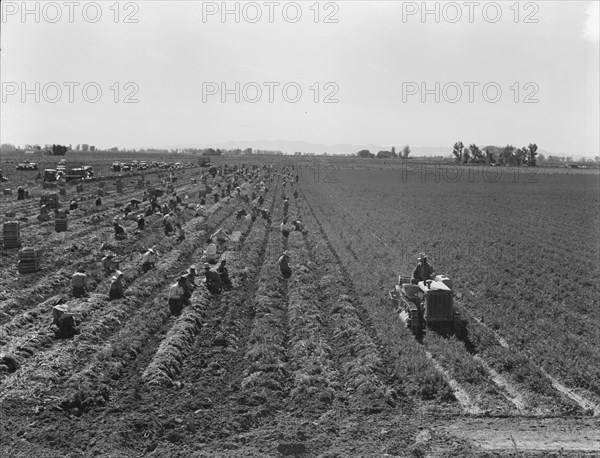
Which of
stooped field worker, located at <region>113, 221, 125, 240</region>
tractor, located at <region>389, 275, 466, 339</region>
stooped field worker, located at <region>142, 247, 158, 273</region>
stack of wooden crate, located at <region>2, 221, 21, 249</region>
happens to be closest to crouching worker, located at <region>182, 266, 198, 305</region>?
stooped field worker, located at <region>142, 247, 158, 273</region>

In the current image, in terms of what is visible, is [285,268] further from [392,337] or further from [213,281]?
[392,337]

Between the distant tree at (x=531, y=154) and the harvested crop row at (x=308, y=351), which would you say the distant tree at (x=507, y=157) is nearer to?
the distant tree at (x=531, y=154)

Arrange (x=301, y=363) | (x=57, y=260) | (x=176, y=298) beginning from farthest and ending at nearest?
(x=57, y=260)
(x=176, y=298)
(x=301, y=363)

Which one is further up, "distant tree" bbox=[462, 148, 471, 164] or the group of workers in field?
"distant tree" bbox=[462, 148, 471, 164]

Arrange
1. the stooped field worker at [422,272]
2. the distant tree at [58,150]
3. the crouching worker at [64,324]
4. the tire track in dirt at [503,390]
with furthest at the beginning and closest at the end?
the distant tree at [58,150] < the stooped field worker at [422,272] < the crouching worker at [64,324] < the tire track in dirt at [503,390]

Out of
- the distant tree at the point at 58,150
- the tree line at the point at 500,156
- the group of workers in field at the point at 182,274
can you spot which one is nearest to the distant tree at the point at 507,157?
the tree line at the point at 500,156

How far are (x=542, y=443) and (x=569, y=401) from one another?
1.81 metres

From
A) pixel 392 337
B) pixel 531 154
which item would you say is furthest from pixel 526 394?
pixel 531 154

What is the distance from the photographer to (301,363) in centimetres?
1188

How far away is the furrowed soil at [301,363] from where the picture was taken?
900cm

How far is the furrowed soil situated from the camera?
900cm

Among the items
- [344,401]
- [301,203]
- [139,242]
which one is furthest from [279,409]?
[301,203]

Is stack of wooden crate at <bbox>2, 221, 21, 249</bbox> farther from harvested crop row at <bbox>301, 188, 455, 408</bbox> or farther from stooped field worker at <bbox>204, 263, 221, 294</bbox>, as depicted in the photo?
harvested crop row at <bbox>301, 188, 455, 408</bbox>

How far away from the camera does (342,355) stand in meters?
12.5
